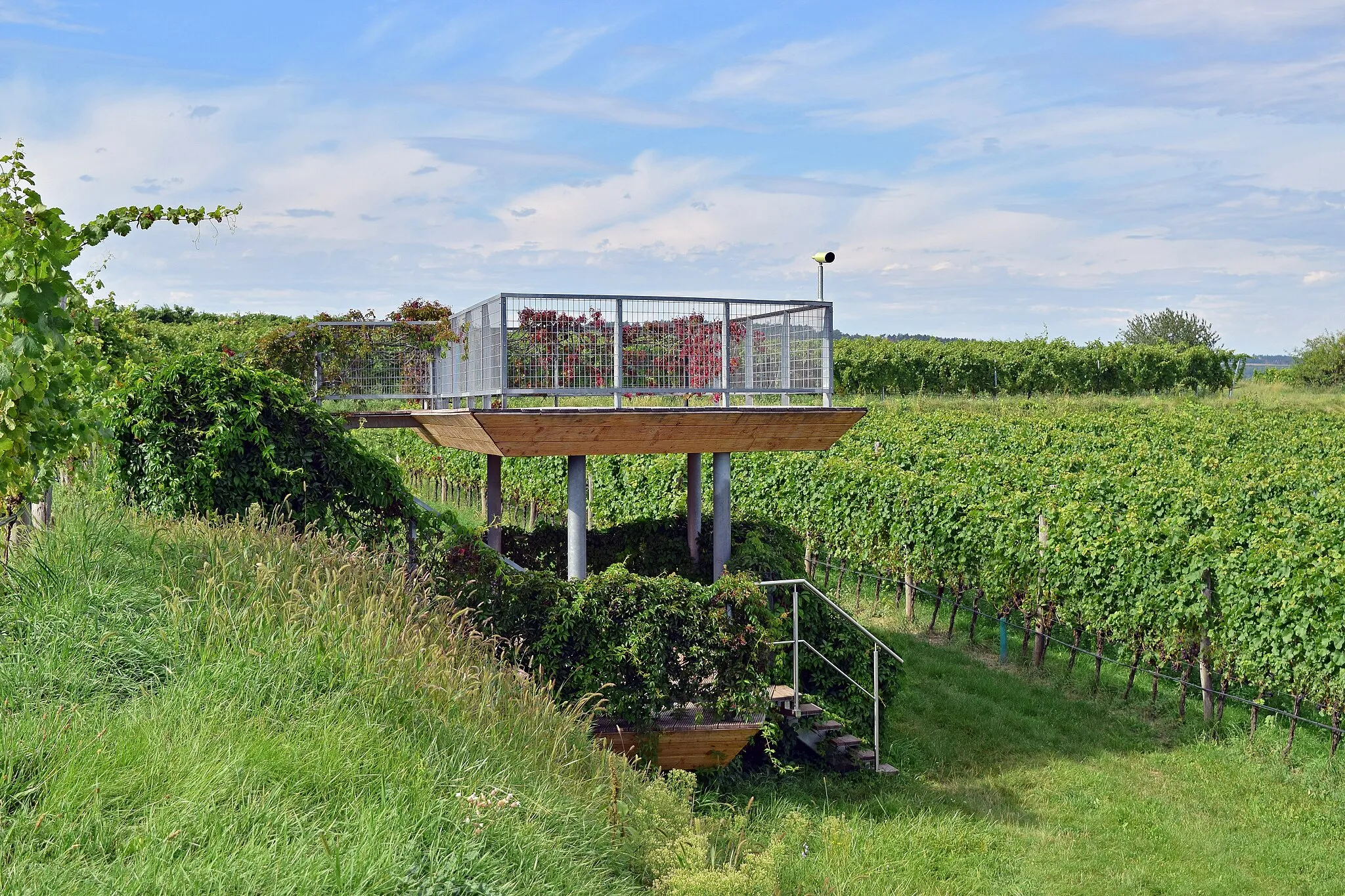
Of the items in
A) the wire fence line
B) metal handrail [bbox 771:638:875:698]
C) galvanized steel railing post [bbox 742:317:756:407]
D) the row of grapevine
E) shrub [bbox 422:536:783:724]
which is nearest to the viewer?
shrub [bbox 422:536:783:724]

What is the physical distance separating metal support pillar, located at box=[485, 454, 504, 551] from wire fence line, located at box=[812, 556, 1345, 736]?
5.94m

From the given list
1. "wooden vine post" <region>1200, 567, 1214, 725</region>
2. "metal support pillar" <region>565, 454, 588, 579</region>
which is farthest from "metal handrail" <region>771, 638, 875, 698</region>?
"wooden vine post" <region>1200, 567, 1214, 725</region>

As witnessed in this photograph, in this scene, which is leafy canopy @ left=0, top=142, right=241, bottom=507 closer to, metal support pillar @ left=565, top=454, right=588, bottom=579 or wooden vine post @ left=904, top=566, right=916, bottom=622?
metal support pillar @ left=565, top=454, right=588, bottom=579

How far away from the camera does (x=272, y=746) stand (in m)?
5.74

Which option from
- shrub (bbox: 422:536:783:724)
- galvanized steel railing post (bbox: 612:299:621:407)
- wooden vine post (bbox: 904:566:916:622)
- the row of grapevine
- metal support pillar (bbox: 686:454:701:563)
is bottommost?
wooden vine post (bbox: 904:566:916:622)

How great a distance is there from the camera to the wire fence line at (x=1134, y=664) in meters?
12.9

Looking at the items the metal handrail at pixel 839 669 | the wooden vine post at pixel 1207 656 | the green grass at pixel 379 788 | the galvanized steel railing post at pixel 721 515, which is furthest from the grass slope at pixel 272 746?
the wooden vine post at pixel 1207 656

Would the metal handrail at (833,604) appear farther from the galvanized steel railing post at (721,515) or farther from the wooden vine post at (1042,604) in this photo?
the wooden vine post at (1042,604)

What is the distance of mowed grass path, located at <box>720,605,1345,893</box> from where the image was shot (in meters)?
10.1

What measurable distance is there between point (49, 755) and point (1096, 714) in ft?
41.8

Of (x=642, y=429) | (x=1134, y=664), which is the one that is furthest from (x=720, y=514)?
(x=1134, y=664)

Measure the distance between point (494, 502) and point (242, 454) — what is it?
172 inches

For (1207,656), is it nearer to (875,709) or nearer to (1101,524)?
(1101,524)

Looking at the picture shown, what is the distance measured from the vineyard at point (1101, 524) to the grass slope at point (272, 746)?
8749mm
